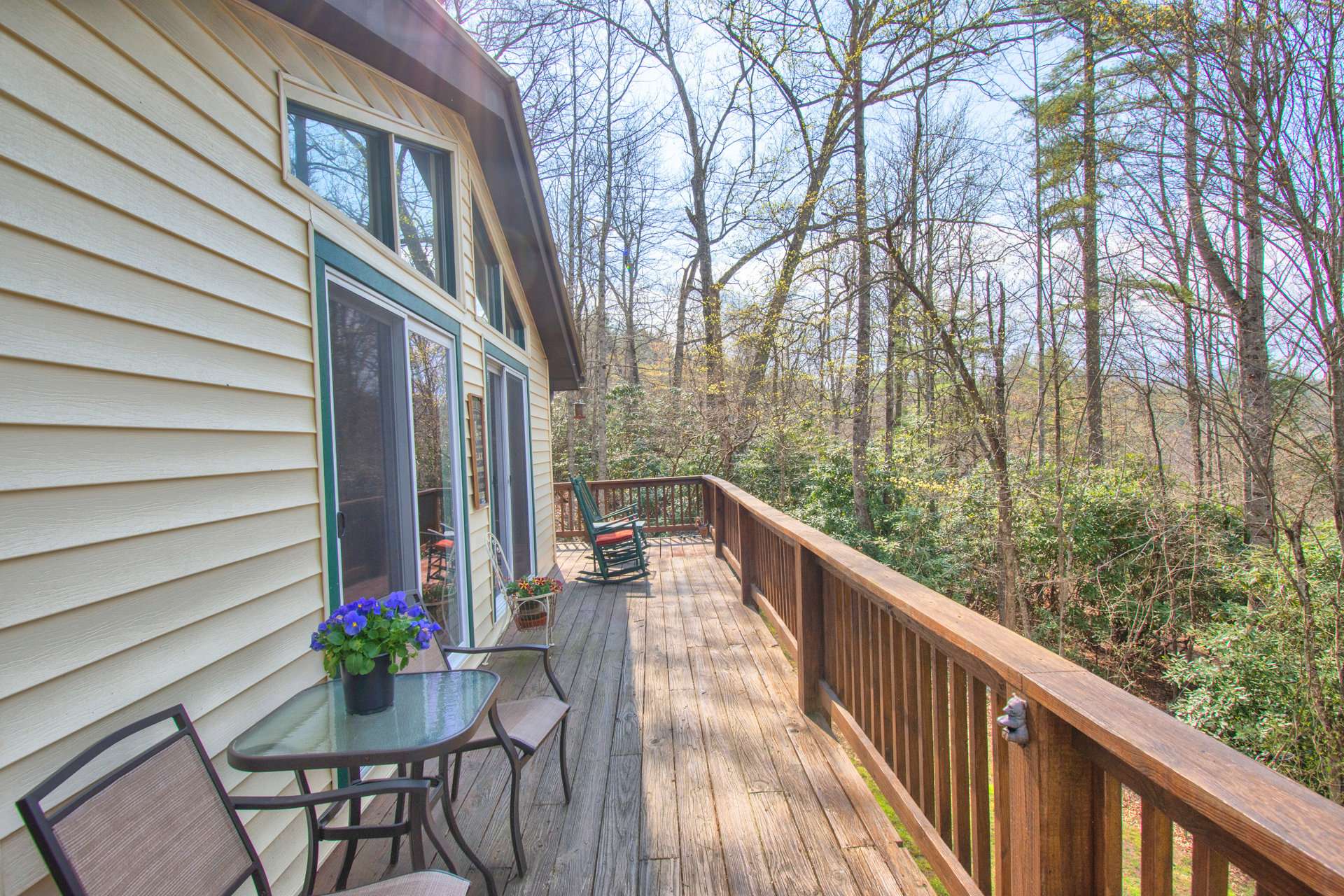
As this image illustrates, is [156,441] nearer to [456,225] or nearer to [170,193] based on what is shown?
[170,193]

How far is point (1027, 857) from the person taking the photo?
1.27 metres

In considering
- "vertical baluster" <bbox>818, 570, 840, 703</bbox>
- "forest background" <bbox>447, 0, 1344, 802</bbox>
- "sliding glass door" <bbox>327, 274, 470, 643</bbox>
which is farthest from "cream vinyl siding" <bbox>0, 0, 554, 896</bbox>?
"forest background" <bbox>447, 0, 1344, 802</bbox>

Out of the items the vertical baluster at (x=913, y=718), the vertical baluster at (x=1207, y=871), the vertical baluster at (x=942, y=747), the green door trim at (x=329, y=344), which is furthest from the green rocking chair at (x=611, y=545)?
the vertical baluster at (x=1207, y=871)

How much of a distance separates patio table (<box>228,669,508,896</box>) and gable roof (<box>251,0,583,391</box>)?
221 centimetres

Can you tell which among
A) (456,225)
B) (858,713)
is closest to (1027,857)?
(858,713)

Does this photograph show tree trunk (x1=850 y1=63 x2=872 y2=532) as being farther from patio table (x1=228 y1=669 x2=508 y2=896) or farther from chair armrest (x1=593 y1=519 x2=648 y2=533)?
patio table (x1=228 y1=669 x2=508 y2=896)

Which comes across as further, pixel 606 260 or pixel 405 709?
pixel 606 260

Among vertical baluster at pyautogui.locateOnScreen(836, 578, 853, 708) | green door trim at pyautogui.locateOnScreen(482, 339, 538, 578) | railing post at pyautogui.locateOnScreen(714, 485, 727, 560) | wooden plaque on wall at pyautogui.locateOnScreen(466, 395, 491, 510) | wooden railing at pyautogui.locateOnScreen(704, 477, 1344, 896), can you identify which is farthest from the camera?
railing post at pyautogui.locateOnScreen(714, 485, 727, 560)

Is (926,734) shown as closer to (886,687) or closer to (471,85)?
(886,687)

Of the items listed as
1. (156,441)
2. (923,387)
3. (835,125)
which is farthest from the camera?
(923,387)

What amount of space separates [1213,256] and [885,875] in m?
3.50

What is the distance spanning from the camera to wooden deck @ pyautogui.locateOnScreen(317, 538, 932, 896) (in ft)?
6.20

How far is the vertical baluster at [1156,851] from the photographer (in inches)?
40.2

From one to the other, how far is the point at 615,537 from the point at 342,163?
13.4ft
